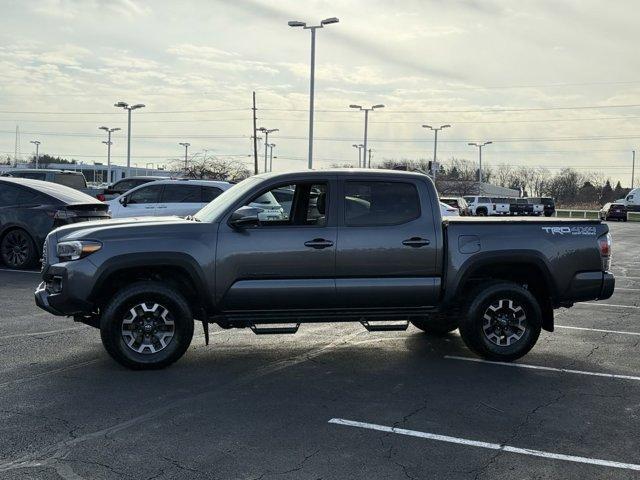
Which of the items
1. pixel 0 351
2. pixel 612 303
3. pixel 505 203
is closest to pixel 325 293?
pixel 0 351

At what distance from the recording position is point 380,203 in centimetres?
707

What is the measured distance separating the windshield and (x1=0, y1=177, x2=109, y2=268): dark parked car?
6.46 meters

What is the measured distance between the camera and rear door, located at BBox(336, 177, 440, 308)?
685cm

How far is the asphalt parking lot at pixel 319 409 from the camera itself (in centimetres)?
441

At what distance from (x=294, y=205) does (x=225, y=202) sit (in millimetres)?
729

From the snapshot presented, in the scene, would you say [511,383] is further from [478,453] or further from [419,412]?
[478,453]

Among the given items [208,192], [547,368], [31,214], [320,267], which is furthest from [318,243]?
[208,192]

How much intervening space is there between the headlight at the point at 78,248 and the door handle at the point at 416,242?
295 cm

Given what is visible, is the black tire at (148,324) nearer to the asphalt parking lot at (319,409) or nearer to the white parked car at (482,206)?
the asphalt parking lot at (319,409)

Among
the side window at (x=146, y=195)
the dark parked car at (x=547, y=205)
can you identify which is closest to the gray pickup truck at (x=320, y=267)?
the side window at (x=146, y=195)

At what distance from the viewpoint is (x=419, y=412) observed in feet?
18.0

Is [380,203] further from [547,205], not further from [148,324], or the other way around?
[547,205]

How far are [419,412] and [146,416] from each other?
2.10 m

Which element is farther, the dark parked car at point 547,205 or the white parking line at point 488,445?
the dark parked car at point 547,205
